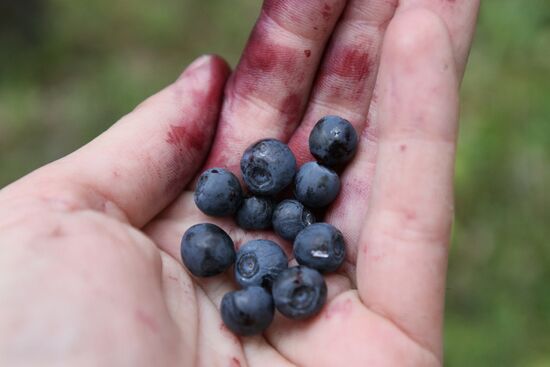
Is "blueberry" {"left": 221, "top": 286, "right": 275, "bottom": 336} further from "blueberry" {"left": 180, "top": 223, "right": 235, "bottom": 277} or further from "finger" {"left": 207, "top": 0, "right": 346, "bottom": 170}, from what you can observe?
"finger" {"left": 207, "top": 0, "right": 346, "bottom": 170}

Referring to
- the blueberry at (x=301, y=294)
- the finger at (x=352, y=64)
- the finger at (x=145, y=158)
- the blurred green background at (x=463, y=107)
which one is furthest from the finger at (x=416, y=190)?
the blurred green background at (x=463, y=107)

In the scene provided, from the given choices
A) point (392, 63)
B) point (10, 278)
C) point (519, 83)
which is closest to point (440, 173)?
point (392, 63)

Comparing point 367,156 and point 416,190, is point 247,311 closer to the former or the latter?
point 416,190

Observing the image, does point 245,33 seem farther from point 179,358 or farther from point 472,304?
point 179,358

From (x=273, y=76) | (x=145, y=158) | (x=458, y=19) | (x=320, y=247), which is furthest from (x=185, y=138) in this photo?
(x=458, y=19)

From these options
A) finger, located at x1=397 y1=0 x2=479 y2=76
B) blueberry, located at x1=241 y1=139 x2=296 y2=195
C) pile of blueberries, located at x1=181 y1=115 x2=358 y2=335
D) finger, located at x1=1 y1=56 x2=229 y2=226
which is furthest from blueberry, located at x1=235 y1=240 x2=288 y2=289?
finger, located at x1=397 y1=0 x2=479 y2=76

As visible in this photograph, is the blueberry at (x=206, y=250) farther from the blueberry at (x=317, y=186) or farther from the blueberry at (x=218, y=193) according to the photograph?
the blueberry at (x=317, y=186)
